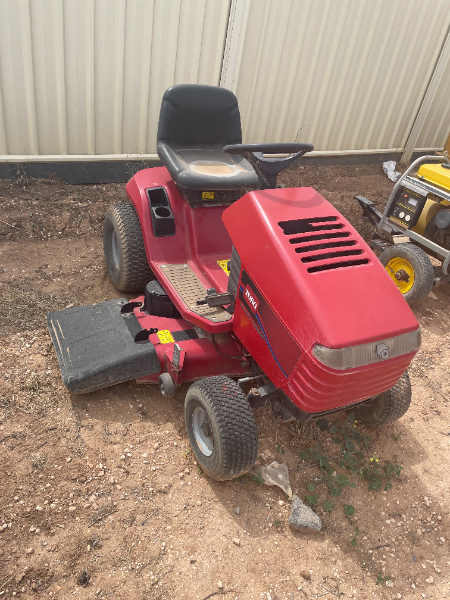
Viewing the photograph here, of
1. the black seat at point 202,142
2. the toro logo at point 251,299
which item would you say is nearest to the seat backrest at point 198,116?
the black seat at point 202,142

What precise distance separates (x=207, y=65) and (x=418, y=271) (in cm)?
297

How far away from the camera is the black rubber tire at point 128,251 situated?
3.36 metres

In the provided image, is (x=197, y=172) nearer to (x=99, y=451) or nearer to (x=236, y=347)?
(x=236, y=347)

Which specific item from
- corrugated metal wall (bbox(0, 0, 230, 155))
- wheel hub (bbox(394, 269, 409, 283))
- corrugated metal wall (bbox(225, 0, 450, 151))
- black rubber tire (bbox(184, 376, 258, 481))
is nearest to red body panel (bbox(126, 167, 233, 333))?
black rubber tire (bbox(184, 376, 258, 481))

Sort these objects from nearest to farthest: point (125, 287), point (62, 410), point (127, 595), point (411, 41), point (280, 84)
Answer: point (127, 595) → point (62, 410) → point (125, 287) → point (280, 84) → point (411, 41)

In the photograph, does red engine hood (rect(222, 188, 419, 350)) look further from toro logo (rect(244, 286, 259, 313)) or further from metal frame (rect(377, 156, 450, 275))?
metal frame (rect(377, 156, 450, 275))

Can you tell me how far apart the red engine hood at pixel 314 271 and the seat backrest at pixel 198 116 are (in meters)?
1.21

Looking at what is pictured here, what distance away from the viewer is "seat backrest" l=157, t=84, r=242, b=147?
10.8ft

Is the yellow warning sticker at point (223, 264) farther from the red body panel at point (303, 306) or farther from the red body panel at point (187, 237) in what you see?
the red body panel at point (303, 306)

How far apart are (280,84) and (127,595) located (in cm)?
521

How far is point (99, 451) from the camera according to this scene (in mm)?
2486

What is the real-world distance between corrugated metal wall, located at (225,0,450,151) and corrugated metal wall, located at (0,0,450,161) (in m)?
0.01

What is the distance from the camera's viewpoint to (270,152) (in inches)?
103

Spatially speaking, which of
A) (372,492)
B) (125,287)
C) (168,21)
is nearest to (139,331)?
(125,287)
